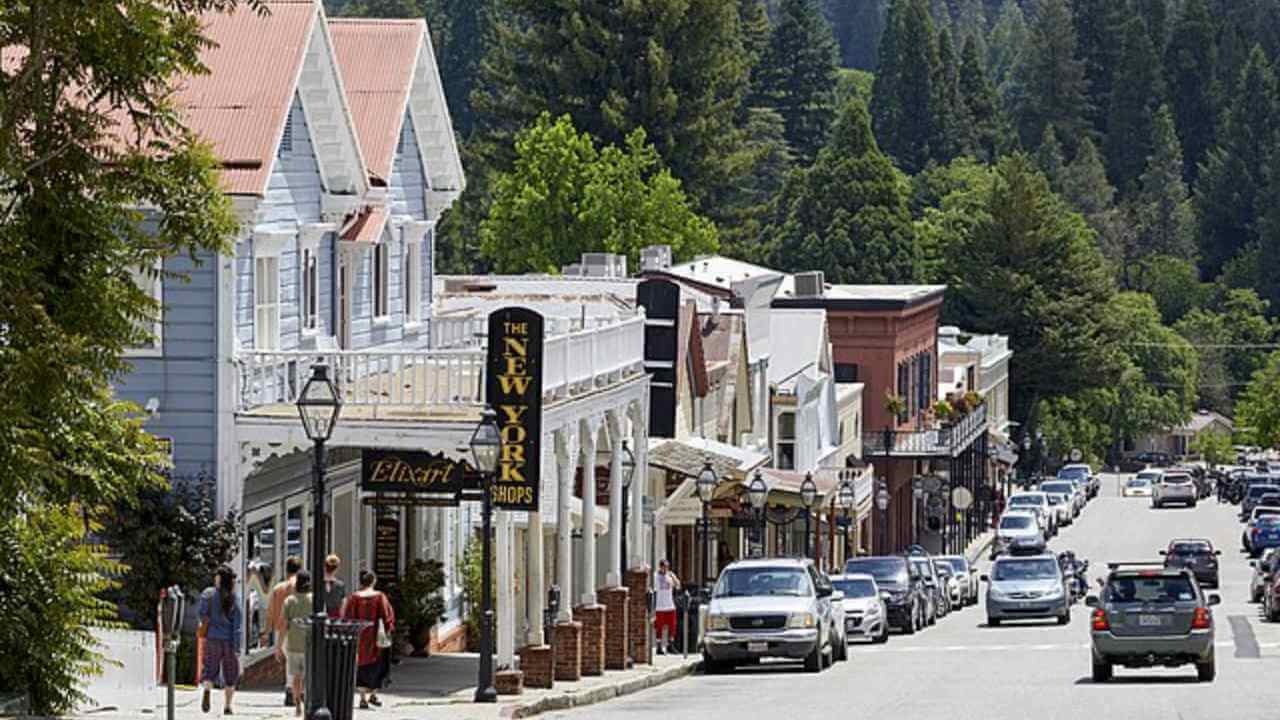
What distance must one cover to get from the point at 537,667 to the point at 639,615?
25.2 feet

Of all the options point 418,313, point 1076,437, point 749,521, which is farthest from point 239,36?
point 1076,437

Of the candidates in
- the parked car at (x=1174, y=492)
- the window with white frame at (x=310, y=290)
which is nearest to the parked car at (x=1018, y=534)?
the parked car at (x=1174, y=492)

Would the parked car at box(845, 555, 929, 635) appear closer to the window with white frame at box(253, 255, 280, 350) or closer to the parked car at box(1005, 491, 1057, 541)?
the window with white frame at box(253, 255, 280, 350)

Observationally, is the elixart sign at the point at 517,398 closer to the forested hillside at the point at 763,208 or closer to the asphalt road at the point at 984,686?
the asphalt road at the point at 984,686

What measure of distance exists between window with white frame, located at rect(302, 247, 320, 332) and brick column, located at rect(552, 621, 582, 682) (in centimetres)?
527

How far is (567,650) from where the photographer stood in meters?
36.1

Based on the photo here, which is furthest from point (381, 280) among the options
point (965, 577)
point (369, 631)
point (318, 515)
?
point (965, 577)

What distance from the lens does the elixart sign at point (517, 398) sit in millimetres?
32656

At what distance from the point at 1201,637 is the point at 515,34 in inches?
3257

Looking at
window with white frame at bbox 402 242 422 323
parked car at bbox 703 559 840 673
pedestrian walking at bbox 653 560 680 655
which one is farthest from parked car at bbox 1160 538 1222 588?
parked car at bbox 703 559 840 673

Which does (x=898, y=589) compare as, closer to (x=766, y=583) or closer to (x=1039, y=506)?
(x=766, y=583)

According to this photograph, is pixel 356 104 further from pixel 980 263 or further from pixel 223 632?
pixel 980 263

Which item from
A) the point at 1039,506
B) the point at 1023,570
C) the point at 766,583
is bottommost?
the point at 766,583

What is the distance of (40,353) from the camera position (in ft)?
74.9
